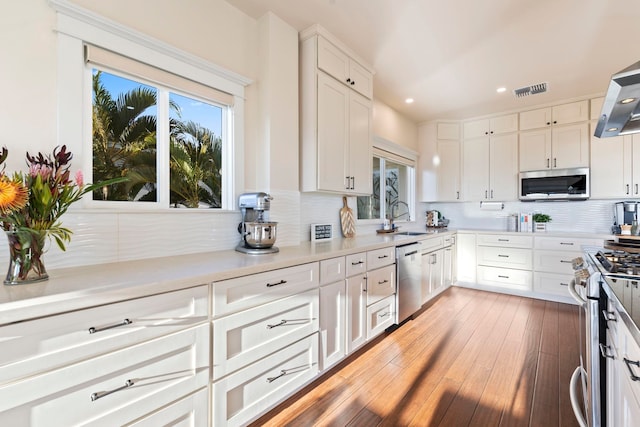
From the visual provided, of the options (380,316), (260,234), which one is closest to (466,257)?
(380,316)

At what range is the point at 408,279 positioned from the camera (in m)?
2.98

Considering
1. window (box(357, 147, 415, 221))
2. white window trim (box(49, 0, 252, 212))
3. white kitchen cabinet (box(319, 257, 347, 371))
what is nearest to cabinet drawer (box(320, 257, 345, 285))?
white kitchen cabinet (box(319, 257, 347, 371))

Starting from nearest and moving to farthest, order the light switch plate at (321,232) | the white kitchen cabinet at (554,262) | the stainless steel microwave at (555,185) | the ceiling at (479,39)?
the ceiling at (479,39)
the light switch plate at (321,232)
the white kitchen cabinet at (554,262)
the stainless steel microwave at (555,185)

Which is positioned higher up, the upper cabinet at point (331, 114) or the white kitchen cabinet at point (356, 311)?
the upper cabinet at point (331, 114)

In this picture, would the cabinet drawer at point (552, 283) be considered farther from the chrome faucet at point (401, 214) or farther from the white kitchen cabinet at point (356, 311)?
the white kitchen cabinet at point (356, 311)

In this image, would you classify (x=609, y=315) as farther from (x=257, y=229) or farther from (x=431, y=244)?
(x=431, y=244)

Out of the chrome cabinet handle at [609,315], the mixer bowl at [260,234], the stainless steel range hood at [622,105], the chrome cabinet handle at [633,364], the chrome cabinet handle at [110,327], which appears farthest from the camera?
the mixer bowl at [260,234]

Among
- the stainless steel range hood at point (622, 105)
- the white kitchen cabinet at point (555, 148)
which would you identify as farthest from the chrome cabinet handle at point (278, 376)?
the white kitchen cabinet at point (555, 148)

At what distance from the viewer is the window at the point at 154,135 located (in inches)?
63.7

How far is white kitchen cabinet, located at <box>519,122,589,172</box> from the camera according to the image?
3846mm

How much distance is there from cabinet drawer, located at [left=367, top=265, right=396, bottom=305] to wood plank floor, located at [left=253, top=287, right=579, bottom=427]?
435 mm

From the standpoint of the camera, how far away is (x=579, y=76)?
3240 mm

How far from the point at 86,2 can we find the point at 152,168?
89 centimetres

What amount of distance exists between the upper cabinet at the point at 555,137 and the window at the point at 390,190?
164cm
